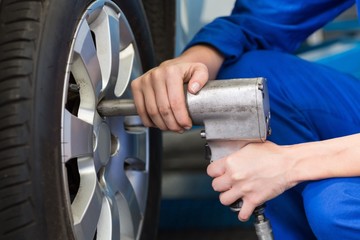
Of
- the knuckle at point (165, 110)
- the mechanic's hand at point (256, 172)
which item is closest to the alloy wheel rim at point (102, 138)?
the knuckle at point (165, 110)

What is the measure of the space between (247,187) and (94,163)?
0.26 meters

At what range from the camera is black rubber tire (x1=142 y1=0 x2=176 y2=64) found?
5.46 ft

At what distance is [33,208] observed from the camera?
92cm

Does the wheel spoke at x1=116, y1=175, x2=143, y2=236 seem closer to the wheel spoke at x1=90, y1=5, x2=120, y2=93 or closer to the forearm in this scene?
the wheel spoke at x1=90, y1=5, x2=120, y2=93

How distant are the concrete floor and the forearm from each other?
2.51 feet

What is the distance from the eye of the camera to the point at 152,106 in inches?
41.4

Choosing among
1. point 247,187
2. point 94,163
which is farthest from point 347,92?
point 94,163

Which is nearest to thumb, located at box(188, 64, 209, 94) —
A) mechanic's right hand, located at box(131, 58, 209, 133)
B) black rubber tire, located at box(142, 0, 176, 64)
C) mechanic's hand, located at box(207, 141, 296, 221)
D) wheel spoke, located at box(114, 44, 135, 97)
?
mechanic's right hand, located at box(131, 58, 209, 133)

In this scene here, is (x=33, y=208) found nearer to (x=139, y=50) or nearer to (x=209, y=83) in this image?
(x=209, y=83)

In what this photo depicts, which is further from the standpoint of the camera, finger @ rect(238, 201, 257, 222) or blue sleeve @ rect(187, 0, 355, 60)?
blue sleeve @ rect(187, 0, 355, 60)

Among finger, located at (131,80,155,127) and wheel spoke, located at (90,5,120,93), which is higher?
wheel spoke, located at (90,5,120,93)

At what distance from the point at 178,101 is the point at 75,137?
0.17 meters

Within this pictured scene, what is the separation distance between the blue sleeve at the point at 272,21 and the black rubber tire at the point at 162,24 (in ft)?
0.86

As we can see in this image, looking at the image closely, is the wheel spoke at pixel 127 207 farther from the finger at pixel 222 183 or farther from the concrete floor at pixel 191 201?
the concrete floor at pixel 191 201
